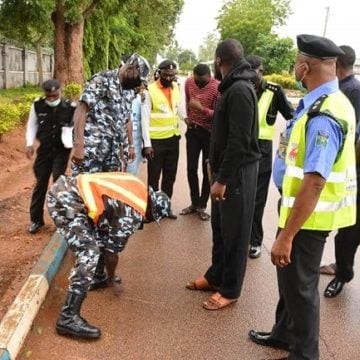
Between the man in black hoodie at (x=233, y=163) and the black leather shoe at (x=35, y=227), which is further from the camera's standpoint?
the black leather shoe at (x=35, y=227)

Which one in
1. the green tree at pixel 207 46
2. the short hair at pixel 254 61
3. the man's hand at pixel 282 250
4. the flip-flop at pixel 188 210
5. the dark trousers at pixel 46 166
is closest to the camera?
the man's hand at pixel 282 250

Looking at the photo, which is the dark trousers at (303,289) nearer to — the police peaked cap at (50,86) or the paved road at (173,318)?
the paved road at (173,318)

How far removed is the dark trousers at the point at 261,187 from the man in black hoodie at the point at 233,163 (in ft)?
3.14

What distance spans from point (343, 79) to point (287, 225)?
1927mm

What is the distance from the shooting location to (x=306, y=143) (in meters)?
2.26

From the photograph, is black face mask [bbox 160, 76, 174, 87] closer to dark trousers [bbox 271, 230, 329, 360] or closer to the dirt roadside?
the dirt roadside

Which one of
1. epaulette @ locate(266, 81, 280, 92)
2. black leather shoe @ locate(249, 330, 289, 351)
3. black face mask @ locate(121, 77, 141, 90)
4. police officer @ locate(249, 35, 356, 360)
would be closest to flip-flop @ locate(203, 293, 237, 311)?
black leather shoe @ locate(249, 330, 289, 351)

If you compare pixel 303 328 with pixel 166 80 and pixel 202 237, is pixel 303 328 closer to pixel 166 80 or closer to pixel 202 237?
pixel 202 237

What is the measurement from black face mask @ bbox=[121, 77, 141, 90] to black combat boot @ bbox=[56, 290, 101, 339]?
1556 mm

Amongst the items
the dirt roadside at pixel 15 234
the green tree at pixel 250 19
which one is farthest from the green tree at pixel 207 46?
the dirt roadside at pixel 15 234

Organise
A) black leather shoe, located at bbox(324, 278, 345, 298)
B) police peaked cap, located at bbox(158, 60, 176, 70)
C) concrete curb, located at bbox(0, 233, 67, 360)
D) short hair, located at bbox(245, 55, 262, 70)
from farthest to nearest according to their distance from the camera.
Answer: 1. police peaked cap, located at bbox(158, 60, 176, 70)
2. short hair, located at bbox(245, 55, 262, 70)
3. black leather shoe, located at bbox(324, 278, 345, 298)
4. concrete curb, located at bbox(0, 233, 67, 360)

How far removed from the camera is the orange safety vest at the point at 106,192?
3023 millimetres

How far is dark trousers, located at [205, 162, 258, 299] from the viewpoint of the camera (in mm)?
3352

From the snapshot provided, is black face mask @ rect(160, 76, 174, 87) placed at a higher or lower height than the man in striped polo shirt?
higher
